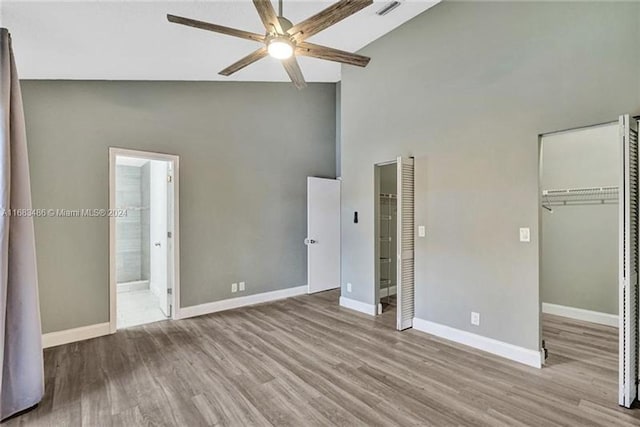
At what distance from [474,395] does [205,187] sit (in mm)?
3912

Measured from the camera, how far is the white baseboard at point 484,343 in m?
2.90

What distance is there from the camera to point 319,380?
2.67 m

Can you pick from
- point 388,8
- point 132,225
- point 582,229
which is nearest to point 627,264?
point 582,229

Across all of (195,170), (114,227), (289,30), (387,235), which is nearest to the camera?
(289,30)

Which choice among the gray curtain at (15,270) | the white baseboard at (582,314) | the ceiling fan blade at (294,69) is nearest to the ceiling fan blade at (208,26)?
the ceiling fan blade at (294,69)

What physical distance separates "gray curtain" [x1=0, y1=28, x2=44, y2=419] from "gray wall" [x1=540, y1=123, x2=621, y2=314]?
206 inches

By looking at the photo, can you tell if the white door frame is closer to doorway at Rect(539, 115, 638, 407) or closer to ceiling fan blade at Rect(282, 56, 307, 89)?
ceiling fan blade at Rect(282, 56, 307, 89)

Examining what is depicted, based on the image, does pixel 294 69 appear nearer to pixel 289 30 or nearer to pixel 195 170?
pixel 289 30

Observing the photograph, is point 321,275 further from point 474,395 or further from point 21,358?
point 21,358

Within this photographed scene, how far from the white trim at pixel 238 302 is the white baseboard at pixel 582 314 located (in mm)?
3649

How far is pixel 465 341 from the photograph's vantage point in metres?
3.38

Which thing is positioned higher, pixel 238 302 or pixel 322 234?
pixel 322 234

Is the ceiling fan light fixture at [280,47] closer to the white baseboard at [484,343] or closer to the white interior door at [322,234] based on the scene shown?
the white baseboard at [484,343]

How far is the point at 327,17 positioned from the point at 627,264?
2672 mm
